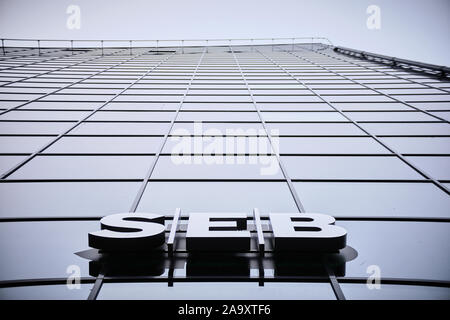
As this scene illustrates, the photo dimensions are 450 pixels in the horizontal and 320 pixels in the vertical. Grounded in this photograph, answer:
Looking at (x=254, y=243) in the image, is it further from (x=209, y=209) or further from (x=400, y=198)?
(x=400, y=198)

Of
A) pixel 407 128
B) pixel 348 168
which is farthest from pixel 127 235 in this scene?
pixel 407 128

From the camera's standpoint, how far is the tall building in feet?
21.4

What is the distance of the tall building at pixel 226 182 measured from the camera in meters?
6.52

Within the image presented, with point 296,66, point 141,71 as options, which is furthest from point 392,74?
point 141,71

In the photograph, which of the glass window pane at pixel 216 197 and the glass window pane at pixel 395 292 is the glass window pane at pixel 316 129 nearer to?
the glass window pane at pixel 216 197

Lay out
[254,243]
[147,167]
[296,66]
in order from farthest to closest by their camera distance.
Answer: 1. [296,66]
2. [147,167]
3. [254,243]

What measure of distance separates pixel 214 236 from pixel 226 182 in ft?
12.1

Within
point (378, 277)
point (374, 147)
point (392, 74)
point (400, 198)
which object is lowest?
point (378, 277)

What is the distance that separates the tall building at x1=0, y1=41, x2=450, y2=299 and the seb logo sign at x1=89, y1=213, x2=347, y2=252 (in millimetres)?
187

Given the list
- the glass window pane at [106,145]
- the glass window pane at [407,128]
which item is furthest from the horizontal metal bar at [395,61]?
the glass window pane at [106,145]

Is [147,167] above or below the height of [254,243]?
above

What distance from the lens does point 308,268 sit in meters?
6.79

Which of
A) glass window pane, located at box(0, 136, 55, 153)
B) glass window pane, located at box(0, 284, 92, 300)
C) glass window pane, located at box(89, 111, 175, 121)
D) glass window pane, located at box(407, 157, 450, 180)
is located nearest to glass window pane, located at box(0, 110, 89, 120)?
glass window pane, located at box(89, 111, 175, 121)

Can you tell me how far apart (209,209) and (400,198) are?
501 cm
